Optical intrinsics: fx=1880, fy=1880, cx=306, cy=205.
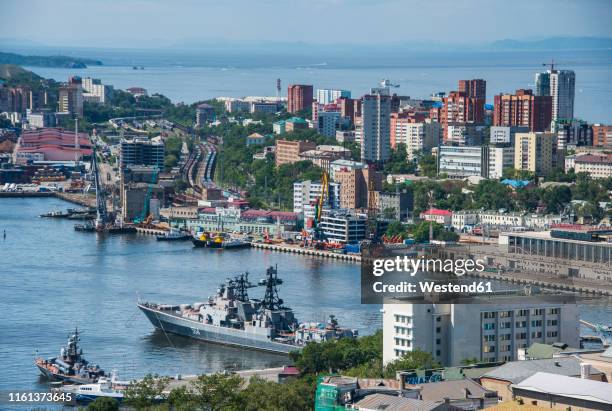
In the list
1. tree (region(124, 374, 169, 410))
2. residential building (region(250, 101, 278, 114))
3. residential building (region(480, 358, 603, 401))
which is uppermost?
residential building (region(250, 101, 278, 114))

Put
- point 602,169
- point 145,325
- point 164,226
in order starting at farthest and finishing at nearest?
point 602,169
point 164,226
point 145,325

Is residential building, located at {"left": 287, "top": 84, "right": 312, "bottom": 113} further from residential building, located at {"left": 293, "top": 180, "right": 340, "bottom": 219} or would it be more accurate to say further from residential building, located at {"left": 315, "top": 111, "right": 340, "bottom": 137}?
residential building, located at {"left": 293, "top": 180, "right": 340, "bottom": 219}

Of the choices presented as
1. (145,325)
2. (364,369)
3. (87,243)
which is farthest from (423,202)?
(364,369)

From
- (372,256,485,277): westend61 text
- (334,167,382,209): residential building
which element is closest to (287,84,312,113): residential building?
(334,167,382,209): residential building

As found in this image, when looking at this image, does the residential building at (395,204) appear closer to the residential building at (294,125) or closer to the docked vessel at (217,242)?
the docked vessel at (217,242)

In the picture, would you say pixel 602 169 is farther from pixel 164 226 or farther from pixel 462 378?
pixel 462 378
